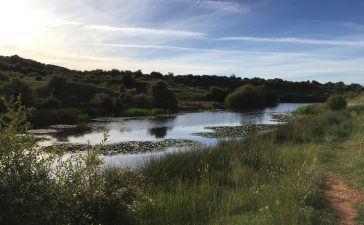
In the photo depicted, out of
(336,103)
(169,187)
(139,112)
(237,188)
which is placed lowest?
(139,112)

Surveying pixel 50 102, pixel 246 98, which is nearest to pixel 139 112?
pixel 50 102

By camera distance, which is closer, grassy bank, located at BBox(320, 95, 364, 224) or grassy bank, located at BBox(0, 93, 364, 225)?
grassy bank, located at BBox(0, 93, 364, 225)

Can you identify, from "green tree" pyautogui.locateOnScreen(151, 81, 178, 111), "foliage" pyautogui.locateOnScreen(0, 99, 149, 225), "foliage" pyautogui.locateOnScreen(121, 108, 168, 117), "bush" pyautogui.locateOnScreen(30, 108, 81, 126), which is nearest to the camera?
"foliage" pyautogui.locateOnScreen(0, 99, 149, 225)

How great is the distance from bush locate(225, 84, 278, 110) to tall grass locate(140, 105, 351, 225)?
44332 millimetres

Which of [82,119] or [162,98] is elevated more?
[162,98]

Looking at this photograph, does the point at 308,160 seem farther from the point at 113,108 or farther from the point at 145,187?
the point at 113,108

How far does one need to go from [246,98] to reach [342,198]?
166 feet

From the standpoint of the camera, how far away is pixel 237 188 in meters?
9.12

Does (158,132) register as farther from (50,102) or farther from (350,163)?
(350,163)

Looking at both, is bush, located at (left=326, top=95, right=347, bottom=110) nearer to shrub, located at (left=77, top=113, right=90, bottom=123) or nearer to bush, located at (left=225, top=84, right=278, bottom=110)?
bush, located at (left=225, top=84, right=278, bottom=110)

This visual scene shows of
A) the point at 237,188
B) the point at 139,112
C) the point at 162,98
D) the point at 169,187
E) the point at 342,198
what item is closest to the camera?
the point at 342,198

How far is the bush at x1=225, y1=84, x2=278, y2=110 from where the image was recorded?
191ft

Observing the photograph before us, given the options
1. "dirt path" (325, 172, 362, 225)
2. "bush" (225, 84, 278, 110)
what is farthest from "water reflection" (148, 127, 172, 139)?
"bush" (225, 84, 278, 110)

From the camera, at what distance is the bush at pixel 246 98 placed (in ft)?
191
